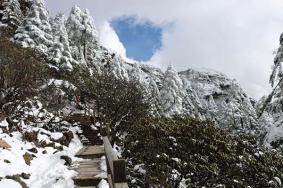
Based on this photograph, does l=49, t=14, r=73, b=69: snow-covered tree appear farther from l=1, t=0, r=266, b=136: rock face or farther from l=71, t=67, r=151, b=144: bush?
l=71, t=67, r=151, b=144: bush

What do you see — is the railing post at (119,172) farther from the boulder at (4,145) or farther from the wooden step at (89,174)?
the boulder at (4,145)

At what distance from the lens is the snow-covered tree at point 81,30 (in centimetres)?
4966

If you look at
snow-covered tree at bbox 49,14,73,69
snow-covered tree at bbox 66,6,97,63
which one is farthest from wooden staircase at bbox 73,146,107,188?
snow-covered tree at bbox 66,6,97,63

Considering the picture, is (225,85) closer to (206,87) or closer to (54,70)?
(206,87)

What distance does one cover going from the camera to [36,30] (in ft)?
111

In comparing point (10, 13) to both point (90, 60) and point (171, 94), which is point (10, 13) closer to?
point (90, 60)

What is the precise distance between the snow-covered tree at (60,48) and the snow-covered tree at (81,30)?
280 inches

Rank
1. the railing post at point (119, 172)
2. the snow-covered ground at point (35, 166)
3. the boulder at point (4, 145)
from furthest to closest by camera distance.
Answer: the boulder at point (4, 145)
the snow-covered ground at point (35, 166)
the railing post at point (119, 172)

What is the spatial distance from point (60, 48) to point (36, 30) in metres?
2.62

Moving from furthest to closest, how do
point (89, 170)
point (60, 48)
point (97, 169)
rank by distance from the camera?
point (60, 48) < point (97, 169) < point (89, 170)

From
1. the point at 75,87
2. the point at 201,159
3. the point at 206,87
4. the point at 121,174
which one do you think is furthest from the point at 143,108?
the point at 206,87

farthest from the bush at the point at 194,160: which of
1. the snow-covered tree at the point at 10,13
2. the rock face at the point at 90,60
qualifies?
the snow-covered tree at the point at 10,13

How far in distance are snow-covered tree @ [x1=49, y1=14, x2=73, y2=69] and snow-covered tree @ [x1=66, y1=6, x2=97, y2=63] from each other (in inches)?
280

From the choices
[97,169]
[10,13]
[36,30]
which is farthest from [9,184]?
[10,13]
